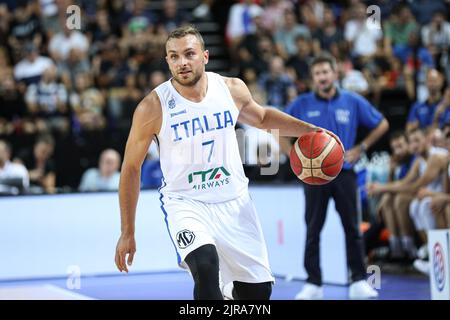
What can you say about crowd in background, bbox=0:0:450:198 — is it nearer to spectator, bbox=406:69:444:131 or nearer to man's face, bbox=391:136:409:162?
spectator, bbox=406:69:444:131

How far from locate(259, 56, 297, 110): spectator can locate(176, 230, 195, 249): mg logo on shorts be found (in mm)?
8756

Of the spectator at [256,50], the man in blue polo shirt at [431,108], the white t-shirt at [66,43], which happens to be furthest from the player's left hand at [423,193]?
the white t-shirt at [66,43]

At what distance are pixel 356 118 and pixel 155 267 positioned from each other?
3.80 m

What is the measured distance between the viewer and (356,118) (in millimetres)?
9398

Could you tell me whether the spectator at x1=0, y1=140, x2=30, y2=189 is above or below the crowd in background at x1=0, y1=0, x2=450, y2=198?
below

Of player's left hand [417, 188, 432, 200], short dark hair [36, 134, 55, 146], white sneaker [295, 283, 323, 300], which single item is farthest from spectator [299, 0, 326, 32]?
white sneaker [295, 283, 323, 300]

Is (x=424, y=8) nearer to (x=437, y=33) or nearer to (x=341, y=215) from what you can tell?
(x=437, y=33)

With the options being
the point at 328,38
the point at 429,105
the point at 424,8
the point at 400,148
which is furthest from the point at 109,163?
the point at 424,8

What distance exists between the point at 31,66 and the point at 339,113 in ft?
24.9

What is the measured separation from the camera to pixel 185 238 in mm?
5711

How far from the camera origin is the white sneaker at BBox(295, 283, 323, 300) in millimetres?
8970

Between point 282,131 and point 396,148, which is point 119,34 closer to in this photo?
point 396,148

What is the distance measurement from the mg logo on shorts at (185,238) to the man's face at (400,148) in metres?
6.90
